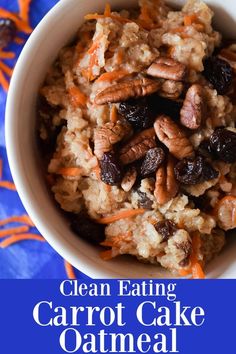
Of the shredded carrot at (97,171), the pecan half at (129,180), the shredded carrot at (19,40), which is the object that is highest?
the pecan half at (129,180)

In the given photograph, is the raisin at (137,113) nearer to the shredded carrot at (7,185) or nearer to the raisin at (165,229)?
the raisin at (165,229)

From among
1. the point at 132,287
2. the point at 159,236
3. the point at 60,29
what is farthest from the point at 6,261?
the point at 60,29

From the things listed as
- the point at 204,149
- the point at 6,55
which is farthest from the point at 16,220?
the point at 204,149

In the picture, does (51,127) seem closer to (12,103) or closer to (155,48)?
(12,103)

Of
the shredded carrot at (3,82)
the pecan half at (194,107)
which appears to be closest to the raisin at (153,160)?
the pecan half at (194,107)

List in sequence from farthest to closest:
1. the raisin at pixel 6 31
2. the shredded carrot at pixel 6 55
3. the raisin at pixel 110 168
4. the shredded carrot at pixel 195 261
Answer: the shredded carrot at pixel 6 55
the raisin at pixel 6 31
the shredded carrot at pixel 195 261
the raisin at pixel 110 168

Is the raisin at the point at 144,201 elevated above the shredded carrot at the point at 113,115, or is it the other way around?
the shredded carrot at the point at 113,115

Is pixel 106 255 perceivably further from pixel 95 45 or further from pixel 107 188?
pixel 95 45
